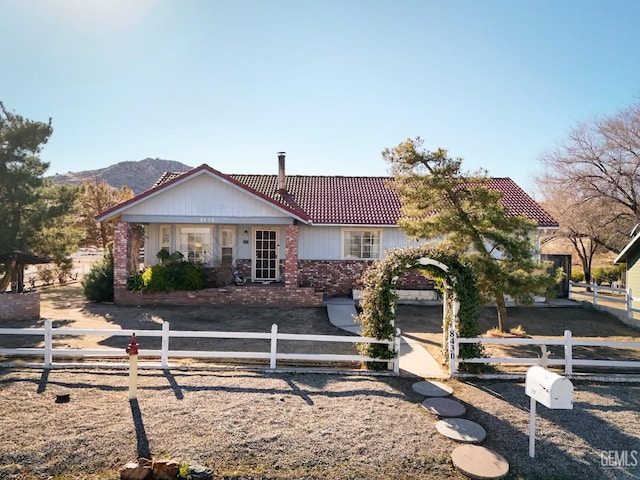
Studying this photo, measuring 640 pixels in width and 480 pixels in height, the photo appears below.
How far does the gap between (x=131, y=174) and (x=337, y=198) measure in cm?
12248

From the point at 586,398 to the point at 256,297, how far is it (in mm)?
11335

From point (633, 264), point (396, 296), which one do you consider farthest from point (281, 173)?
point (633, 264)

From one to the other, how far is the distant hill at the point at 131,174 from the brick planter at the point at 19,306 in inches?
4401

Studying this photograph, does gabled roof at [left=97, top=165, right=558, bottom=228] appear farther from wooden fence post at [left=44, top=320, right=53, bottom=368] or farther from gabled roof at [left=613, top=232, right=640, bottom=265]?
wooden fence post at [left=44, top=320, right=53, bottom=368]

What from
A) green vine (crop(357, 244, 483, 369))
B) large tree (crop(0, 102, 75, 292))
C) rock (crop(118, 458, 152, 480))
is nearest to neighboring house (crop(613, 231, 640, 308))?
green vine (crop(357, 244, 483, 369))

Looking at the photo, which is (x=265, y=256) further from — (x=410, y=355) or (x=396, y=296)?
(x=396, y=296)

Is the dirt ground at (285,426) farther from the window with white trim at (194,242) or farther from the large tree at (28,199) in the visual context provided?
the large tree at (28,199)

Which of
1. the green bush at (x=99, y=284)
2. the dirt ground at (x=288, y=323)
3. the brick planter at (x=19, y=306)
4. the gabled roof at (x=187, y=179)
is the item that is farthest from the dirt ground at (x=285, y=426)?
the green bush at (x=99, y=284)

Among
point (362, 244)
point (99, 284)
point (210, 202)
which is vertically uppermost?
point (210, 202)

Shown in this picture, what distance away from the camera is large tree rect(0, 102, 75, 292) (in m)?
16.9

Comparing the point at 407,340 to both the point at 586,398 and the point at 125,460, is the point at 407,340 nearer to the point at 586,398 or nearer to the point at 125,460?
the point at 586,398

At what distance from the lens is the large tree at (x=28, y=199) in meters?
16.9

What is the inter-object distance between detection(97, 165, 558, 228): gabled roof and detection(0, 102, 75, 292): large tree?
4.22m

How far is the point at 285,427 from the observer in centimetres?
597
